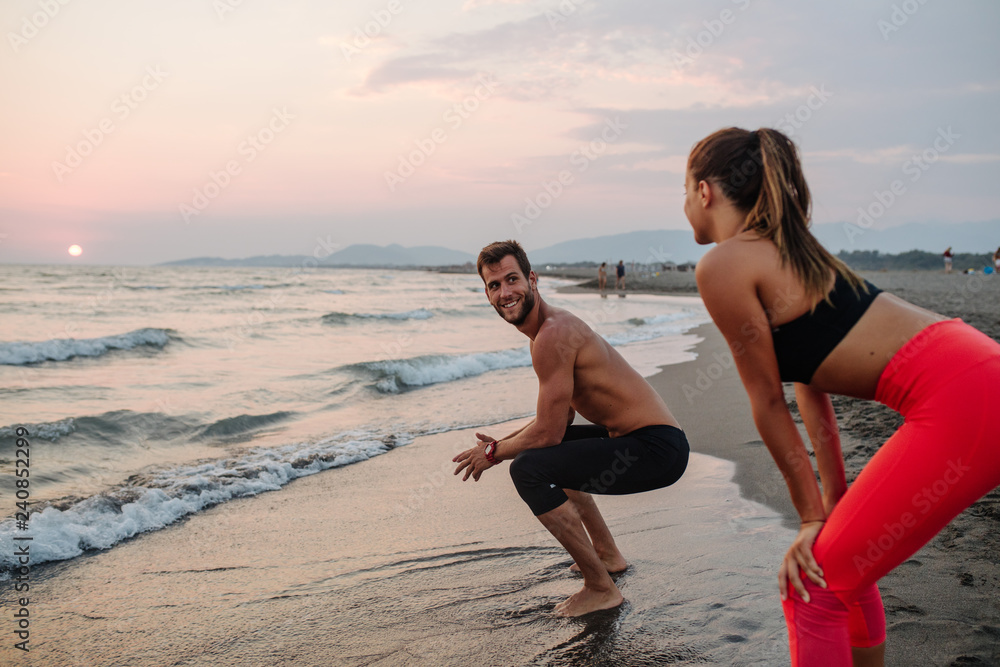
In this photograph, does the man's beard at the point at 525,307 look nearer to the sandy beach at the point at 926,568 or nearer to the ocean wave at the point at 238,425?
the sandy beach at the point at 926,568

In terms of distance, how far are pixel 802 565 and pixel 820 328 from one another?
1.94 feet

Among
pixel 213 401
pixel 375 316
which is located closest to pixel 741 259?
pixel 213 401

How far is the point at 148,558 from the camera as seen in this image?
3807mm

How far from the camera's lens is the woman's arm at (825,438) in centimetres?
196

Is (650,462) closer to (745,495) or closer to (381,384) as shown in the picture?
(745,495)

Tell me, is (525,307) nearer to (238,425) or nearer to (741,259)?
(741,259)

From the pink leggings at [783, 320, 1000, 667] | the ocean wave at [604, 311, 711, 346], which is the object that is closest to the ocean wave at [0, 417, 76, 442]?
the pink leggings at [783, 320, 1000, 667]

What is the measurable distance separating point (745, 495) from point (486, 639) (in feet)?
7.96

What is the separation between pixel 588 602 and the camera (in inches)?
114

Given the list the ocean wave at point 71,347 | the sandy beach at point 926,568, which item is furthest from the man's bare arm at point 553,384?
the ocean wave at point 71,347

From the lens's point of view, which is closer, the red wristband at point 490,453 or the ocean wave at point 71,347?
the red wristband at point 490,453

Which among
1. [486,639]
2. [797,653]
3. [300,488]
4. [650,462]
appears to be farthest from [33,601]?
[797,653]

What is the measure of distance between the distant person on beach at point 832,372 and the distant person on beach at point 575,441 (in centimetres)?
125

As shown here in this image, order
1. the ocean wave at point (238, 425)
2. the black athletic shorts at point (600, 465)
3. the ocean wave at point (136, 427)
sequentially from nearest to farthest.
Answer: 1. the black athletic shorts at point (600, 465)
2. the ocean wave at point (136, 427)
3. the ocean wave at point (238, 425)
